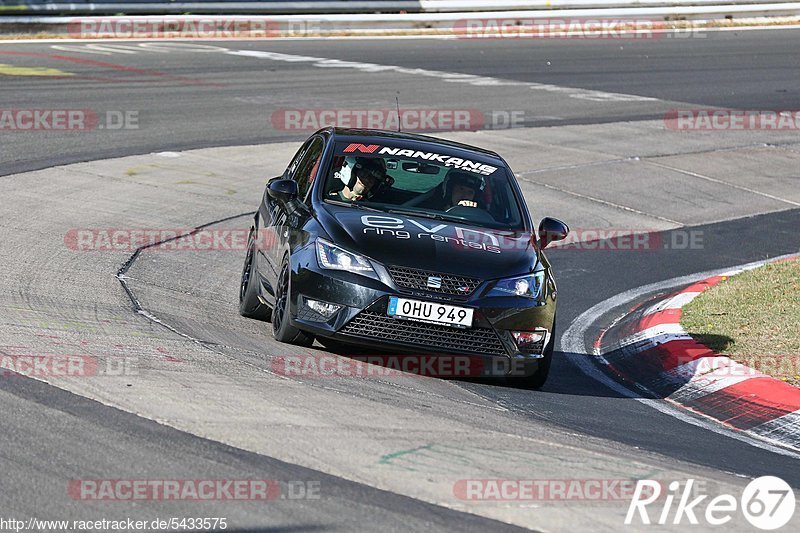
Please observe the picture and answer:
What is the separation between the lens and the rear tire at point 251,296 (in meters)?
9.53

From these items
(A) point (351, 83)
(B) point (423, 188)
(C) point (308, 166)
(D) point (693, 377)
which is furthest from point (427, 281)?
(A) point (351, 83)

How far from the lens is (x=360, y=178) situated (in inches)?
357

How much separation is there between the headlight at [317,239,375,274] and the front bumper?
0.14 ft

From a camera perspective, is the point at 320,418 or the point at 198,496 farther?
the point at 320,418

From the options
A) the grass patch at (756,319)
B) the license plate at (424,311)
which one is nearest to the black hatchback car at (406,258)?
the license plate at (424,311)

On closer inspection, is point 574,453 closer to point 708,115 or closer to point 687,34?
point 708,115

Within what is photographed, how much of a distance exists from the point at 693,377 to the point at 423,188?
2.37 metres

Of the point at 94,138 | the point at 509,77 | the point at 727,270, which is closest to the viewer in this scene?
the point at 727,270

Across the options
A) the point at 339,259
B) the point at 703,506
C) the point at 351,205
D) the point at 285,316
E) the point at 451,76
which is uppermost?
the point at 451,76

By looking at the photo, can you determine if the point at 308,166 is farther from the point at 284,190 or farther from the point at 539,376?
the point at 539,376

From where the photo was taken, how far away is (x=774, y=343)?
9484 mm

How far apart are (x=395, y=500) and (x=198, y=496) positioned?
83 cm

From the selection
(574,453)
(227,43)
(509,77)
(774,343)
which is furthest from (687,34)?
(574,453)

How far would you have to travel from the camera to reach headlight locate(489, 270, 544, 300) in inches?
316
